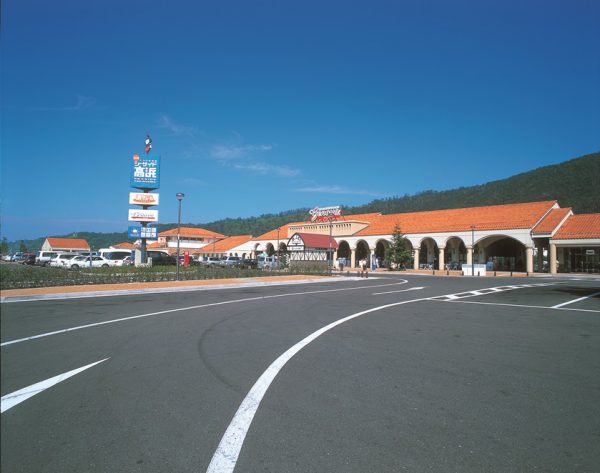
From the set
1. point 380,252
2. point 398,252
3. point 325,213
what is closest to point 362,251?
point 380,252

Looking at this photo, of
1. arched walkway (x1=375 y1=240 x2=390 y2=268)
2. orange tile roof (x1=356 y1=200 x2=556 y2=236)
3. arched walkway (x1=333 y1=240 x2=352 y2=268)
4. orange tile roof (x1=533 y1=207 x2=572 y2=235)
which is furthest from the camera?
arched walkway (x1=333 y1=240 x2=352 y2=268)

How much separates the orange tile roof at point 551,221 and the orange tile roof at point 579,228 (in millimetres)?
776

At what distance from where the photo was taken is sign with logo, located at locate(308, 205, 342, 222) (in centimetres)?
6244

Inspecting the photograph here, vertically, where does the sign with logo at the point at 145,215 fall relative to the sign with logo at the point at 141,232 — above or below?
above

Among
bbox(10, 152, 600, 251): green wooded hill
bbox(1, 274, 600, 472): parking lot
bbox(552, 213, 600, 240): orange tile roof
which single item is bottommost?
bbox(1, 274, 600, 472): parking lot

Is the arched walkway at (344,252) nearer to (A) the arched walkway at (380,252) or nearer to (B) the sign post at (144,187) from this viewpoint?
(A) the arched walkway at (380,252)

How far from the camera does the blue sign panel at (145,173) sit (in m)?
42.1

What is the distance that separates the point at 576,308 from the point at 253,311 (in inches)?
431

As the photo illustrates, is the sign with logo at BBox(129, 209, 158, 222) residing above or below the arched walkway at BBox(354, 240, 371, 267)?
above

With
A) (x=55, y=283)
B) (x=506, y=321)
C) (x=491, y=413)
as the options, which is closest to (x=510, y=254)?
(x=506, y=321)

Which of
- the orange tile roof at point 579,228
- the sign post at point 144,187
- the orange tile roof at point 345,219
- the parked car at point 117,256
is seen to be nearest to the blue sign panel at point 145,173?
the sign post at point 144,187

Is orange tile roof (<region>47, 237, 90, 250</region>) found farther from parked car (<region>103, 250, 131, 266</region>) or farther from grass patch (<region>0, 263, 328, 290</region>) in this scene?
grass patch (<region>0, 263, 328, 290</region>)

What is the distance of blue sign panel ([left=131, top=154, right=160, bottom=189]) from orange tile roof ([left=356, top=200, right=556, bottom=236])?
29622mm

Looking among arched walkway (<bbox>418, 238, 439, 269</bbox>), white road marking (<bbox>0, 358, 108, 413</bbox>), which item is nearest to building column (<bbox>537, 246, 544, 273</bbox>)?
arched walkway (<bbox>418, 238, 439, 269</bbox>)
